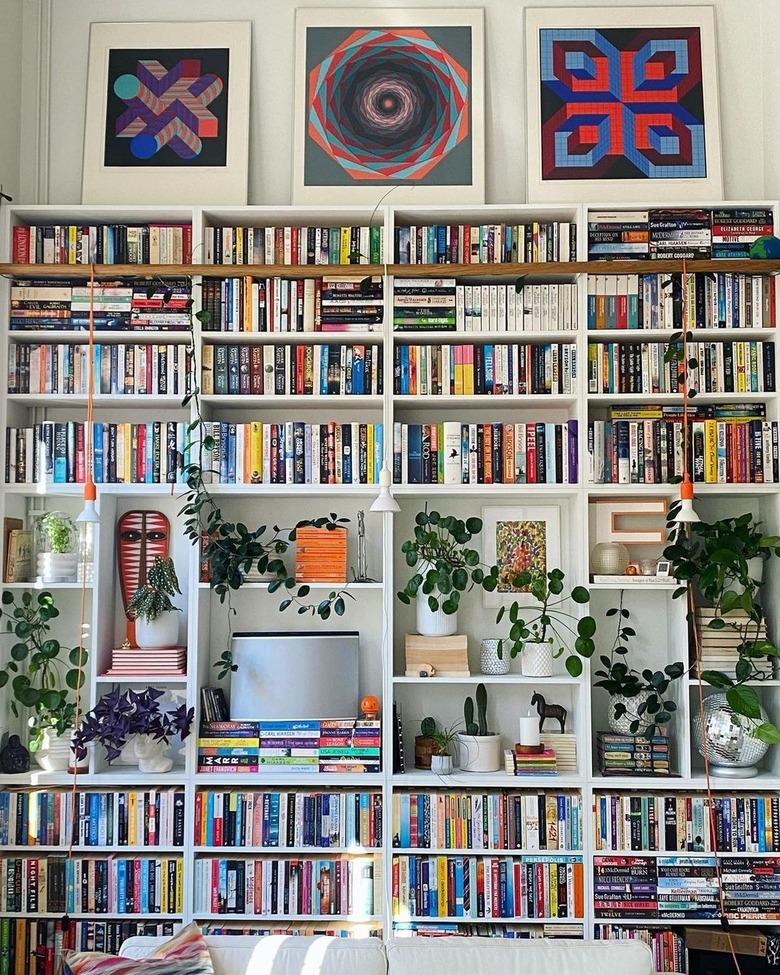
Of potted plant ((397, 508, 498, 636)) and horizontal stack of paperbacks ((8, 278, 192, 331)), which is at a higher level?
horizontal stack of paperbacks ((8, 278, 192, 331))

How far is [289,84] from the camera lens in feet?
13.1

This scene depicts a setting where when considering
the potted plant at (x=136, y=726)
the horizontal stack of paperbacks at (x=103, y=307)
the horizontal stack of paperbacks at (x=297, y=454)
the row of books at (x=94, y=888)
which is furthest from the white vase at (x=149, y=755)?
the horizontal stack of paperbacks at (x=103, y=307)

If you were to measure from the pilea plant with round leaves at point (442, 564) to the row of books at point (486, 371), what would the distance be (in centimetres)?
45

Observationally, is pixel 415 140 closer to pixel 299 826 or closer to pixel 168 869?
pixel 299 826

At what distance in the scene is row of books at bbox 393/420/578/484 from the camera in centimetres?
371

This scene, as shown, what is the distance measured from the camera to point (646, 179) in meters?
3.87

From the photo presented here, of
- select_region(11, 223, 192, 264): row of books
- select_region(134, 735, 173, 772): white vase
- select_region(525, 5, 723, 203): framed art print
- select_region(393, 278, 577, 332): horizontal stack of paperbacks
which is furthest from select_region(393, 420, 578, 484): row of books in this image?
select_region(134, 735, 173, 772): white vase

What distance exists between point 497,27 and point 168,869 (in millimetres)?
3286

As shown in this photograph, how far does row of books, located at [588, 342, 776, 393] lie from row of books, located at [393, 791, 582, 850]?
1.46 m

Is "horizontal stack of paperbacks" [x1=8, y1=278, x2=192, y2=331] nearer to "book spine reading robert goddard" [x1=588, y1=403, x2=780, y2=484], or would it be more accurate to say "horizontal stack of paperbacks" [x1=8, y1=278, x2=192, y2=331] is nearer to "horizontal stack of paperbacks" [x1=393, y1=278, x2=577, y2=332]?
"horizontal stack of paperbacks" [x1=393, y1=278, x2=577, y2=332]

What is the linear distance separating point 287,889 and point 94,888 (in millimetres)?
652

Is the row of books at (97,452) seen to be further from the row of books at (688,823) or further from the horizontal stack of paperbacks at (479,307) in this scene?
the row of books at (688,823)

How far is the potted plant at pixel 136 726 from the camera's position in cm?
355

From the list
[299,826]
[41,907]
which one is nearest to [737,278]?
[299,826]
